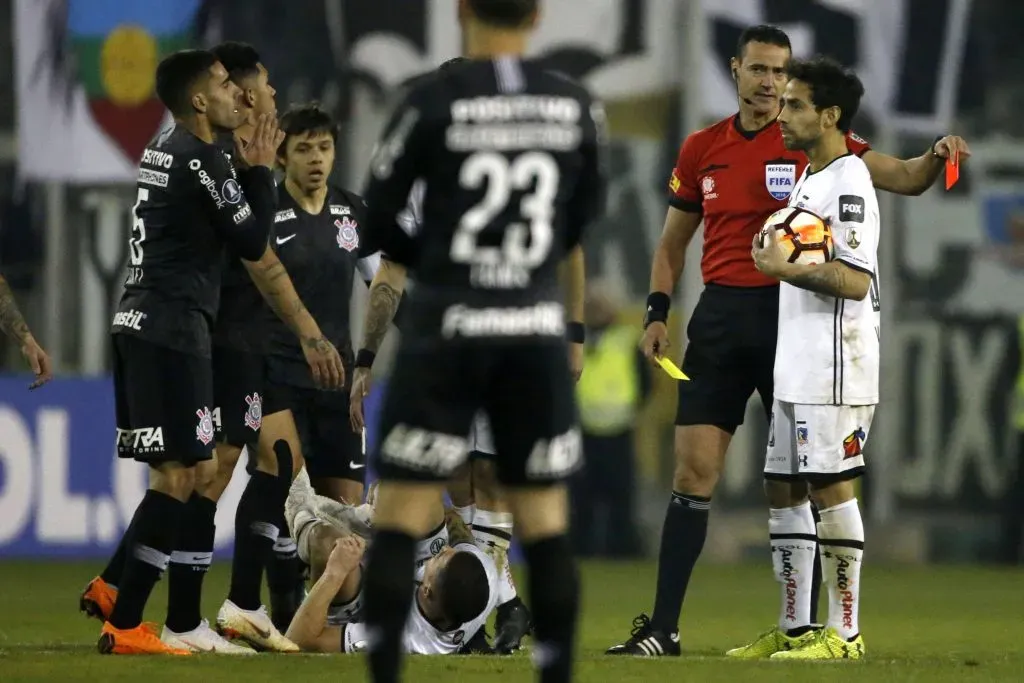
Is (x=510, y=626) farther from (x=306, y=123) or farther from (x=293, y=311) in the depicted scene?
(x=306, y=123)

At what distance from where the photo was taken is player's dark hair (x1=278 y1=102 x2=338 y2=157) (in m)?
8.09

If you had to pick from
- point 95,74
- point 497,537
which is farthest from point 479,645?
point 95,74

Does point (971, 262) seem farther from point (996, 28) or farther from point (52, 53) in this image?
point (52, 53)

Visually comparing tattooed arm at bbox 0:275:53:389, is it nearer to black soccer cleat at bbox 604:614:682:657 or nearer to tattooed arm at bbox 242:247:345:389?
tattooed arm at bbox 242:247:345:389

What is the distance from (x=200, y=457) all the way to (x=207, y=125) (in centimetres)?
120

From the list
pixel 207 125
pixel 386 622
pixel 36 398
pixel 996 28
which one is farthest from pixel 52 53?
pixel 386 622

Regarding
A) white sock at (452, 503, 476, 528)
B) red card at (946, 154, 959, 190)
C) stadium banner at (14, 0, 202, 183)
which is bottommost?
white sock at (452, 503, 476, 528)

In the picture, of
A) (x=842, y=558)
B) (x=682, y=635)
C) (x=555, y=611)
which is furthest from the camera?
(x=682, y=635)

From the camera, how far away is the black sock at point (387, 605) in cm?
469

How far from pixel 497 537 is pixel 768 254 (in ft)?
5.39

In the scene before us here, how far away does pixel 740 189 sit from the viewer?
24.3 feet

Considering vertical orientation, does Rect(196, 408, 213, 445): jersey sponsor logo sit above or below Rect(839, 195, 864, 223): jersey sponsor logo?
below

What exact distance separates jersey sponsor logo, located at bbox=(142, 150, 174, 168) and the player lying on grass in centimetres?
145

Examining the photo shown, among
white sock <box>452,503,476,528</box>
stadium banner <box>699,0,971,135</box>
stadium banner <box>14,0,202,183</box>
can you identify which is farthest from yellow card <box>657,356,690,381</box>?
stadium banner <box>14,0,202,183</box>
